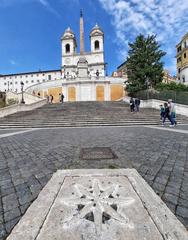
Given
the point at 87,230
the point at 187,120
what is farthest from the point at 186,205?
the point at 187,120

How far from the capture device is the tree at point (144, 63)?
2748 cm

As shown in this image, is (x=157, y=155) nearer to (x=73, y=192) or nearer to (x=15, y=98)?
(x=73, y=192)

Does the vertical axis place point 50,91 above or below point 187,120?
above

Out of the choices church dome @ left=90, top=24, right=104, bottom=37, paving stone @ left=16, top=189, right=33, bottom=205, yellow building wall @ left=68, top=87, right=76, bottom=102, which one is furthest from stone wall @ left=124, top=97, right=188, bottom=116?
church dome @ left=90, top=24, right=104, bottom=37

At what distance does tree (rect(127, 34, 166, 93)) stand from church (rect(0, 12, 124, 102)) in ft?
55.1

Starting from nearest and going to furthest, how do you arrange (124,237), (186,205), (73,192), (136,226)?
(124,237) → (136,226) → (186,205) → (73,192)

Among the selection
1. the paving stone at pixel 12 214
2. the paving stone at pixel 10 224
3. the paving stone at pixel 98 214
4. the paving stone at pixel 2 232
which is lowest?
the paving stone at pixel 2 232

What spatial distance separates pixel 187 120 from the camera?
16391 millimetres

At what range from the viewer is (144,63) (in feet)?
90.3

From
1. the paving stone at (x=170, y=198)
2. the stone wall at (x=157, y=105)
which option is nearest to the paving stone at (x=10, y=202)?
the paving stone at (x=170, y=198)

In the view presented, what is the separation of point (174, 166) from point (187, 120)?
45.5 feet

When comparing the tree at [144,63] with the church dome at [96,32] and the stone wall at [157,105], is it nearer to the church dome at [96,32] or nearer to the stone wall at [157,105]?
the stone wall at [157,105]

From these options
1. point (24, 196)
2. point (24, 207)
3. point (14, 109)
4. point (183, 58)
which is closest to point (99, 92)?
point (14, 109)

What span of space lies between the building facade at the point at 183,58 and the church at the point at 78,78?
20.3 m
